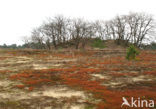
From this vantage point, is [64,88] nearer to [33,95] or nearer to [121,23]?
[33,95]

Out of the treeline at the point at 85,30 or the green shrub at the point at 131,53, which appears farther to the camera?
the treeline at the point at 85,30

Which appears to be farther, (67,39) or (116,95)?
(67,39)

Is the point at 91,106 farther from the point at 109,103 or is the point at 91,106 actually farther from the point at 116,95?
the point at 116,95

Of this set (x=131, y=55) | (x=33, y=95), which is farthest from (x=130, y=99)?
(x=131, y=55)

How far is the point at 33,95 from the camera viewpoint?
9.27 m

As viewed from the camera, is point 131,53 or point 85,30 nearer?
point 131,53

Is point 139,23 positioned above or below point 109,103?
above

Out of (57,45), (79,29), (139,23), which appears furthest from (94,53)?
(139,23)

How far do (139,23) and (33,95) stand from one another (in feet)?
194

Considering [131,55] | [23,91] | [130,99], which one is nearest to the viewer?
[130,99]

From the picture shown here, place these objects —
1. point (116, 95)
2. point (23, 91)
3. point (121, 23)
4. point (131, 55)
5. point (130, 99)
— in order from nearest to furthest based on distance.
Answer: point (130, 99)
point (116, 95)
point (23, 91)
point (131, 55)
point (121, 23)

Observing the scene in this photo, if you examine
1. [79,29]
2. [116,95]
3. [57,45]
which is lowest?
[116,95]

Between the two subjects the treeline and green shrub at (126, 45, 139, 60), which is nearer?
green shrub at (126, 45, 139, 60)

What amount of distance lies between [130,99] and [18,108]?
6041mm
